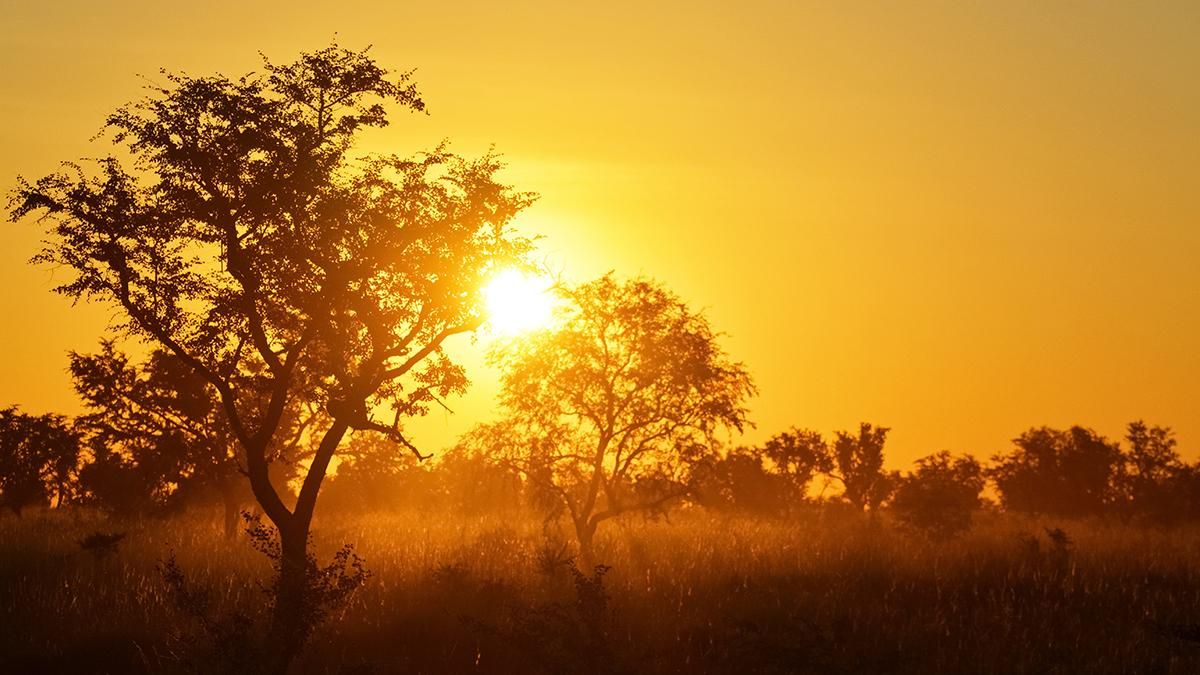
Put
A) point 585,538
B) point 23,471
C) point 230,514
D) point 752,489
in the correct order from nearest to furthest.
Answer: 1. point 585,538
2. point 230,514
3. point 23,471
4. point 752,489

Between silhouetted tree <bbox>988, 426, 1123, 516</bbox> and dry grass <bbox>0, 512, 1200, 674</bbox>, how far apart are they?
1148 inches

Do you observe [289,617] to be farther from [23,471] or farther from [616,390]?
[23,471]

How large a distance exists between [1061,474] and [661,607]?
44.5 meters

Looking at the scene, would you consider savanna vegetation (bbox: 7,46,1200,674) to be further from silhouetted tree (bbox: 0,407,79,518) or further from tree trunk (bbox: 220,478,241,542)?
silhouetted tree (bbox: 0,407,79,518)

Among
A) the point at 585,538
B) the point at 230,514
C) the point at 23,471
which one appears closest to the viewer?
the point at 585,538

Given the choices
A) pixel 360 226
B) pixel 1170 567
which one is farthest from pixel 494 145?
pixel 1170 567

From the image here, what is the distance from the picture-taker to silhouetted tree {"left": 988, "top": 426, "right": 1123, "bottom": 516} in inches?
2340

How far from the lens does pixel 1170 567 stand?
89.5ft

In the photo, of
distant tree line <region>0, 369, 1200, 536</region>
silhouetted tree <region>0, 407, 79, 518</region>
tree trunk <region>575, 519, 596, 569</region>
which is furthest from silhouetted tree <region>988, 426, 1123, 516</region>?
silhouetted tree <region>0, 407, 79, 518</region>

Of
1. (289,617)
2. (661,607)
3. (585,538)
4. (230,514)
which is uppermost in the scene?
(230,514)

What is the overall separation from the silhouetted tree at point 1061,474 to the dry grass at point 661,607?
2915 centimetres

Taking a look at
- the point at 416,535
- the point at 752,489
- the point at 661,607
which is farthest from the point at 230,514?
the point at 752,489

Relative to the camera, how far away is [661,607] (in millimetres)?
23406

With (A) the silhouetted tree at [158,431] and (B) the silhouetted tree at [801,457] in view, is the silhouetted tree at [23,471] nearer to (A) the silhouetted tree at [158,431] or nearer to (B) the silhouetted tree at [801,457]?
(A) the silhouetted tree at [158,431]
